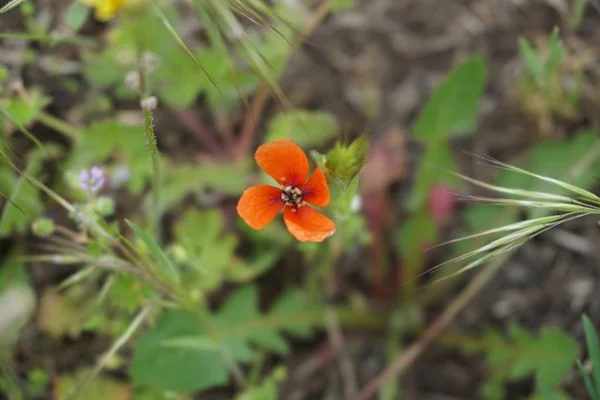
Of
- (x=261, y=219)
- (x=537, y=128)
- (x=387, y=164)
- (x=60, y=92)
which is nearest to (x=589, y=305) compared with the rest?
(x=537, y=128)

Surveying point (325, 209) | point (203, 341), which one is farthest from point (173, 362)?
point (325, 209)

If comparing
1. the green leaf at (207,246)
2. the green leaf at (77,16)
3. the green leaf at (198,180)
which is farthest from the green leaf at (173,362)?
the green leaf at (77,16)

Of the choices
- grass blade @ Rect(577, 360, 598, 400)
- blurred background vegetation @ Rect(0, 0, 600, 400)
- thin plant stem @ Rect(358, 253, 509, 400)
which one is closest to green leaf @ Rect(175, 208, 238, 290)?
blurred background vegetation @ Rect(0, 0, 600, 400)

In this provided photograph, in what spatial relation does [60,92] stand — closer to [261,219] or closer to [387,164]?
[387,164]

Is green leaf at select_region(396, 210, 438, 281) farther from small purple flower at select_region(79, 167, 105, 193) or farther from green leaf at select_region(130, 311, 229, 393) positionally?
small purple flower at select_region(79, 167, 105, 193)

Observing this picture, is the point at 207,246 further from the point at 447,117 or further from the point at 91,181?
the point at 447,117

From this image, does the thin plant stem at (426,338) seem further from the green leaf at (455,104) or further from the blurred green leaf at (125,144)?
the blurred green leaf at (125,144)
